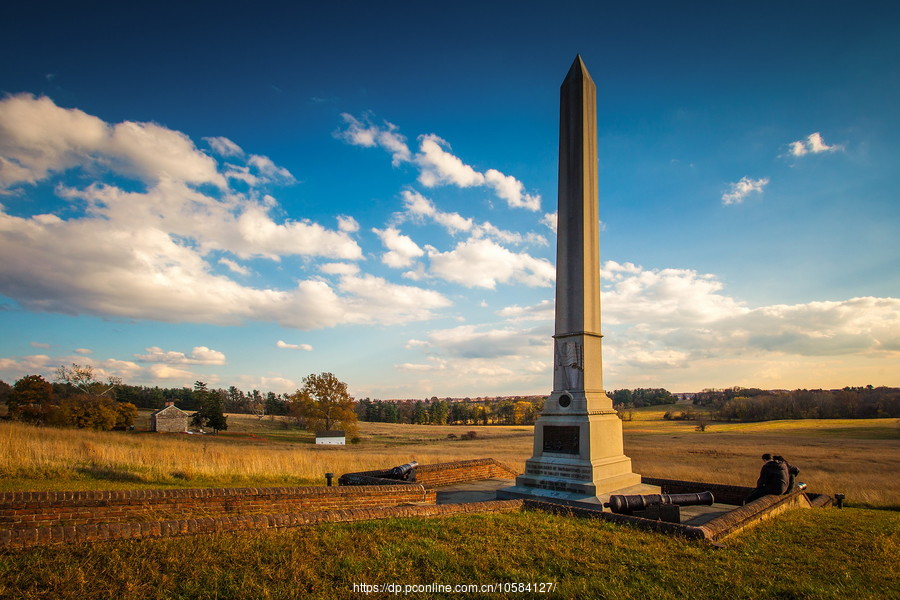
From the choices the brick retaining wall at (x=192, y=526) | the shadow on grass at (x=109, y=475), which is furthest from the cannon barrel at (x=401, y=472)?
the shadow on grass at (x=109, y=475)

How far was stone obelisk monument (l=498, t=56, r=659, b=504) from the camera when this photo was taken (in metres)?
10.0

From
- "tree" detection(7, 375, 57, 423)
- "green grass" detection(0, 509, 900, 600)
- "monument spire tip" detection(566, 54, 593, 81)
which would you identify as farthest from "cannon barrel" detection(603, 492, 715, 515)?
"tree" detection(7, 375, 57, 423)

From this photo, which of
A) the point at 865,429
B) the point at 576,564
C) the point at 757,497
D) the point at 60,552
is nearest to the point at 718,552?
the point at 576,564

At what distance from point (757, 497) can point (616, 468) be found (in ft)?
9.46

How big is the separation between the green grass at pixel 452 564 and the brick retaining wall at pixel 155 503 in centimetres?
195

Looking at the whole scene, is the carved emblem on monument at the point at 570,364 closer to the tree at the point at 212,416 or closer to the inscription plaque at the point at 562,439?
the inscription plaque at the point at 562,439

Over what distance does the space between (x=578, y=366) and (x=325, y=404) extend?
4214cm

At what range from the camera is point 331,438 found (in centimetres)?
4284

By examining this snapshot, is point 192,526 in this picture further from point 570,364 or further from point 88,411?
point 88,411

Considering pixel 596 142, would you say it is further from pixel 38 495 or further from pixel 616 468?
pixel 38 495

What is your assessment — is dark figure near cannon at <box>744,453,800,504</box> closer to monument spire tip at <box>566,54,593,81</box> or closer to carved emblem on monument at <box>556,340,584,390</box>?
carved emblem on monument at <box>556,340,584,390</box>

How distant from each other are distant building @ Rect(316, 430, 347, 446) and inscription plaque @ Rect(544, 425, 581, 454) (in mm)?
34502

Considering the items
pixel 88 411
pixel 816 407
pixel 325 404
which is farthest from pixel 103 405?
pixel 816 407

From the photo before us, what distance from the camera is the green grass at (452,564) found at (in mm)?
4098
